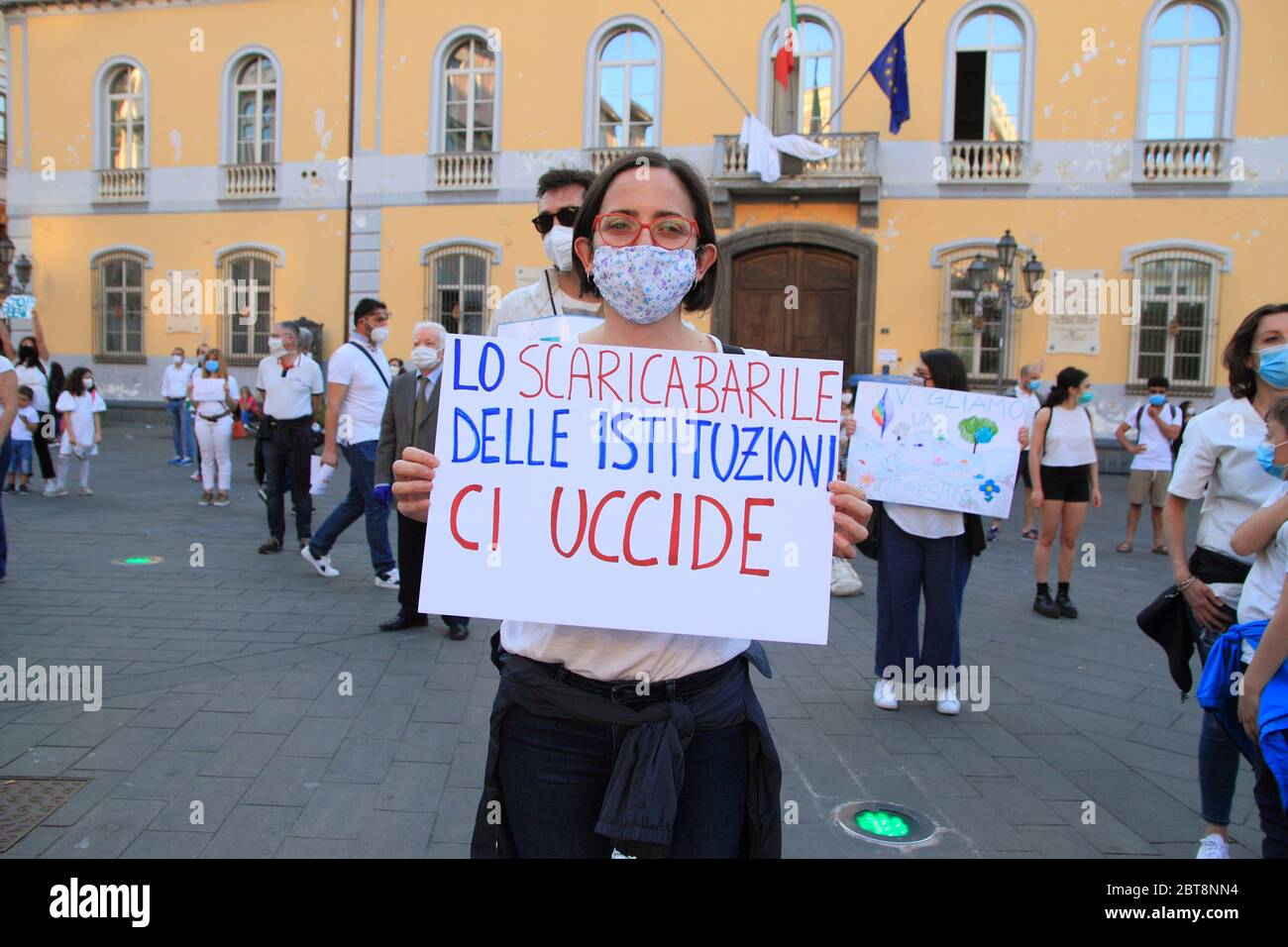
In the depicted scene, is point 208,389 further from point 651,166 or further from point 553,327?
point 651,166

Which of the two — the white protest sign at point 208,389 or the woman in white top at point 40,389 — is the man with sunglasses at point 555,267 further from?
the woman in white top at point 40,389

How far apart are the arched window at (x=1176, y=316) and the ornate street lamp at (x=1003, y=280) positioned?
6.84 ft

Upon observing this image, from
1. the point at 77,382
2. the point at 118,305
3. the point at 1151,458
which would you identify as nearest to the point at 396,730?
the point at 1151,458

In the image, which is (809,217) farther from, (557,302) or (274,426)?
(557,302)

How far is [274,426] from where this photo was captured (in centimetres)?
857

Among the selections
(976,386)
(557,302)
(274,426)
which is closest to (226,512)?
(274,426)

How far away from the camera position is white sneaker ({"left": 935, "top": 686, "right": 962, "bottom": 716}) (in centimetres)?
500

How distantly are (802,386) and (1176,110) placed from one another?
20054 millimetres

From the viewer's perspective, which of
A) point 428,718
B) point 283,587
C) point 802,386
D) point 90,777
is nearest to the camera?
point 802,386

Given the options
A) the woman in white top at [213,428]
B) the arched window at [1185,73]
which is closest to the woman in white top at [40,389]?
the woman in white top at [213,428]

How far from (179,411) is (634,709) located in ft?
55.3

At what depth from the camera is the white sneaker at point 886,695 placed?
508 centimetres

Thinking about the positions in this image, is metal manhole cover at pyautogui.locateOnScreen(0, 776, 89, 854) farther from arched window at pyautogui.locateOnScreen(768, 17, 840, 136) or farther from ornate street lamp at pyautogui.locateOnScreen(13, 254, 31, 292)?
ornate street lamp at pyautogui.locateOnScreen(13, 254, 31, 292)

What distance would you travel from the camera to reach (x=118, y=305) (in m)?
23.6
